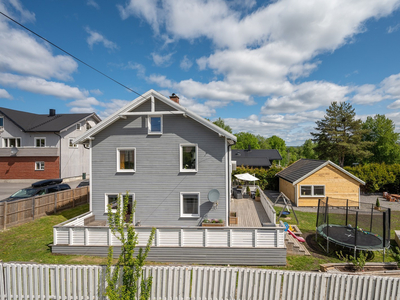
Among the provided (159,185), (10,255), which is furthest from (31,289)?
(159,185)

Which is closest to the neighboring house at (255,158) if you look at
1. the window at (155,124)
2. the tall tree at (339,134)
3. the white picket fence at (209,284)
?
the tall tree at (339,134)

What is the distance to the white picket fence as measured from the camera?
234 inches

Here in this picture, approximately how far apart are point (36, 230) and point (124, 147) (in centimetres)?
709

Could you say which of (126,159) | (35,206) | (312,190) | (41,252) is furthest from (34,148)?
(312,190)

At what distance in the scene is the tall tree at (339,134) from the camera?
46.1m

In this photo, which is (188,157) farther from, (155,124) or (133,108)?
(133,108)

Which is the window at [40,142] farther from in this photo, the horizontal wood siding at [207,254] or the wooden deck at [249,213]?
the wooden deck at [249,213]

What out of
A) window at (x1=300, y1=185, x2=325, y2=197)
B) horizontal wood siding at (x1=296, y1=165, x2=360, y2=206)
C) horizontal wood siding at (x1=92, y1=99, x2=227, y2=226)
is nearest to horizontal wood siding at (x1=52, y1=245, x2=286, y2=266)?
horizontal wood siding at (x1=92, y1=99, x2=227, y2=226)

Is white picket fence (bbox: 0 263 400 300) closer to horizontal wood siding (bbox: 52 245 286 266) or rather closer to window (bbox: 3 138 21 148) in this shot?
horizontal wood siding (bbox: 52 245 286 266)

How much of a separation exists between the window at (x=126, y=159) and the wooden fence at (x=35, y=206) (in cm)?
677

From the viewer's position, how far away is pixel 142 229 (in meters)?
9.73

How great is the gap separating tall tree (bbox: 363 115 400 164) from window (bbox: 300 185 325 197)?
42.1m

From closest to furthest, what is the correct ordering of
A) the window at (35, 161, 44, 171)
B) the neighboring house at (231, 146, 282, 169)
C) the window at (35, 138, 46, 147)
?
the window at (35, 161, 44, 171), the window at (35, 138, 46, 147), the neighboring house at (231, 146, 282, 169)

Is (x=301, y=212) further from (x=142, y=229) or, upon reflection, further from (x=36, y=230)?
(x=36, y=230)
